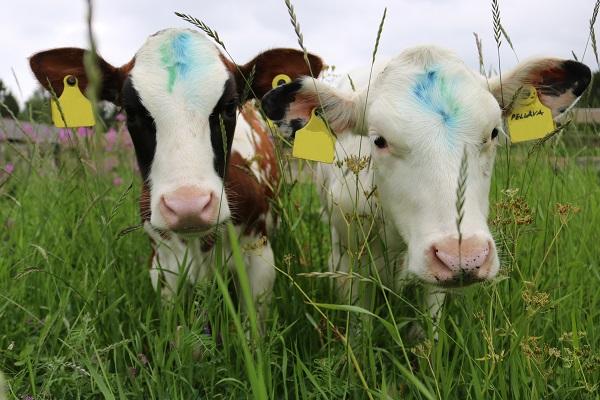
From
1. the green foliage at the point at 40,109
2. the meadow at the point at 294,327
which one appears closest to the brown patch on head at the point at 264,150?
the meadow at the point at 294,327

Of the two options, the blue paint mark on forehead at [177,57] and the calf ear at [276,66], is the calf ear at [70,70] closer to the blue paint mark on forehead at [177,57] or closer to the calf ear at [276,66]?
the blue paint mark on forehead at [177,57]

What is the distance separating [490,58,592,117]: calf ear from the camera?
2.74 m

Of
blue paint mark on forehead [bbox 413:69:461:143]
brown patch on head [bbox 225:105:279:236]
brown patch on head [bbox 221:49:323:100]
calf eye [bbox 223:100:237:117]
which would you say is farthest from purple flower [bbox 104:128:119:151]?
blue paint mark on forehead [bbox 413:69:461:143]

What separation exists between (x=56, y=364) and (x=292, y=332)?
43.1 inches

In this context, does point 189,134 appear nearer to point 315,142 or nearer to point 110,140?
point 315,142

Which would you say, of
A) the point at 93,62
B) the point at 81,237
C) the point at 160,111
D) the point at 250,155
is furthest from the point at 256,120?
the point at 93,62

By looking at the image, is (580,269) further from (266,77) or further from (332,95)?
(266,77)

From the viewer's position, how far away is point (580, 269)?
314 centimetres

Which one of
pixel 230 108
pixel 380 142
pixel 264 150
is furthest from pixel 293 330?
pixel 264 150

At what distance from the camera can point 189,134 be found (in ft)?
8.77

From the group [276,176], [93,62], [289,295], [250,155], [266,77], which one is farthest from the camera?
[276,176]

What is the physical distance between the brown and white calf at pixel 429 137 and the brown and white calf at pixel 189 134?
33 centimetres

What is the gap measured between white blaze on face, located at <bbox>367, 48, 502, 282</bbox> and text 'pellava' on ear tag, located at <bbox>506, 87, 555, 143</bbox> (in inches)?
11.4

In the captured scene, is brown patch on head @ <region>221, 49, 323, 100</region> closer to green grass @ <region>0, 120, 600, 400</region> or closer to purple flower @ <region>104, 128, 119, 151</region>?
green grass @ <region>0, 120, 600, 400</region>
